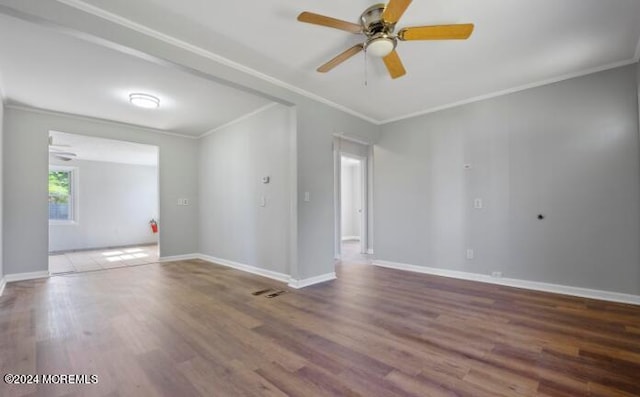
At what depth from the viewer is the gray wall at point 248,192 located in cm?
420

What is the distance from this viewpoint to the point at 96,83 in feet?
11.5

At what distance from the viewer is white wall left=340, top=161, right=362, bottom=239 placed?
9.33m

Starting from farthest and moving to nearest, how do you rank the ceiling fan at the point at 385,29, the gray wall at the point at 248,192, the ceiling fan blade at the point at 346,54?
the gray wall at the point at 248,192
the ceiling fan blade at the point at 346,54
the ceiling fan at the point at 385,29

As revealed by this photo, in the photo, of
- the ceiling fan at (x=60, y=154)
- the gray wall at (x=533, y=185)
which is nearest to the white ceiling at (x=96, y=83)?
the gray wall at (x=533, y=185)

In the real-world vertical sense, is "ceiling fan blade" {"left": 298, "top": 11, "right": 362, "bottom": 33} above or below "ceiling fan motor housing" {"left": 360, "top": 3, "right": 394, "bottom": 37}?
below

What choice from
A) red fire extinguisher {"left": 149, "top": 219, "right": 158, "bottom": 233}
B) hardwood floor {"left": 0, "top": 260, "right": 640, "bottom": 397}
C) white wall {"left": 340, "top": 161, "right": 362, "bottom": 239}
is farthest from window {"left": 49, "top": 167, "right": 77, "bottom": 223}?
white wall {"left": 340, "top": 161, "right": 362, "bottom": 239}

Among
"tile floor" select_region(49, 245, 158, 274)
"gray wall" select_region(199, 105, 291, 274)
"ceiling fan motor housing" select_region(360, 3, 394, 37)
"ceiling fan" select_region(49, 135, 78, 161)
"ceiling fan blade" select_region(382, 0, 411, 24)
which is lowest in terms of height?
"tile floor" select_region(49, 245, 158, 274)

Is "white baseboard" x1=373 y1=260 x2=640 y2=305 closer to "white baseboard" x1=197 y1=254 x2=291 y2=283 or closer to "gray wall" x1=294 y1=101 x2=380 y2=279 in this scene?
"gray wall" x1=294 y1=101 x2=380 y2=279

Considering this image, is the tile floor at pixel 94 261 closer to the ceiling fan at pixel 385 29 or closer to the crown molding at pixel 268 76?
the crown molding at pixel 268 76

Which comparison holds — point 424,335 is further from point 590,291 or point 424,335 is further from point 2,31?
point 2,31

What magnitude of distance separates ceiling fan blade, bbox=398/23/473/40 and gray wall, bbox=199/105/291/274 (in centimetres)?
215

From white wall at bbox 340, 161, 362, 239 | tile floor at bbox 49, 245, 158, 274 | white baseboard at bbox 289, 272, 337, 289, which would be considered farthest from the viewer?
white wall at bbox 340, 161, 362, 239

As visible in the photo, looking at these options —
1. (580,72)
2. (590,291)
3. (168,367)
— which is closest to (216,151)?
(168,367)

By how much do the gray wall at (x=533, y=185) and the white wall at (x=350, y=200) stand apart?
14.5ft
